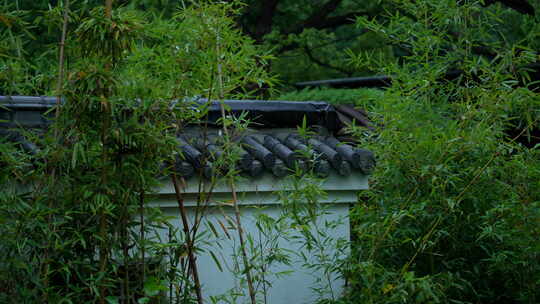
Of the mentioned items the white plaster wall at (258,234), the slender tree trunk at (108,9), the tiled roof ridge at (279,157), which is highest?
the slender tree trunk at (108,9)

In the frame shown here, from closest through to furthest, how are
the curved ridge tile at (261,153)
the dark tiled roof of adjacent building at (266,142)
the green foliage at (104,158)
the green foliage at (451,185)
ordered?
the green foliage at (104,158)
the green foliage at (451,185)
the dark tiled roof of adjacent building at (266,142)
the curved ridge tile at (261,153)

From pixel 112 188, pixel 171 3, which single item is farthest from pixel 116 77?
pixel 171 3

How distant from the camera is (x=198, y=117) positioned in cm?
334

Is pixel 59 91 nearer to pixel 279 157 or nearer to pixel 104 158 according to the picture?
pixel 104 158

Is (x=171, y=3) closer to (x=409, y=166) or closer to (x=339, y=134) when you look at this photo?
(x=339, y=134)

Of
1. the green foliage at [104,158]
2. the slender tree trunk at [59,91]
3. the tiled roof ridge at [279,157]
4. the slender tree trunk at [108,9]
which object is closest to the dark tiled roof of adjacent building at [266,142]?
the tiled roof ridge at [279,157]

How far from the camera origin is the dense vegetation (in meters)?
2.96

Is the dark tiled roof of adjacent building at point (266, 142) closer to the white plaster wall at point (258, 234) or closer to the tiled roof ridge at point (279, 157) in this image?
the tiled roof ridge at point (279, 157)

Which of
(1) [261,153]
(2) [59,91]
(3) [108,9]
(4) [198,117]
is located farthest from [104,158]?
(1) [261,153]

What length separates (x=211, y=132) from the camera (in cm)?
432

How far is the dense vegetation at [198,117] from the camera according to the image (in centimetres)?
296

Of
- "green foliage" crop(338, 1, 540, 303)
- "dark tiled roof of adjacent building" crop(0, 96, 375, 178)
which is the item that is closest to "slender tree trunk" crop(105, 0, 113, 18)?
"dark tiled roof of adjacent building" crop(0, 96, 375, 178)

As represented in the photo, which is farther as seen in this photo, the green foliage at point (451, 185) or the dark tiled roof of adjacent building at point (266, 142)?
the dark tiled roof of adjacent building at point (266, 142)

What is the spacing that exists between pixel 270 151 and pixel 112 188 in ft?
4.11
